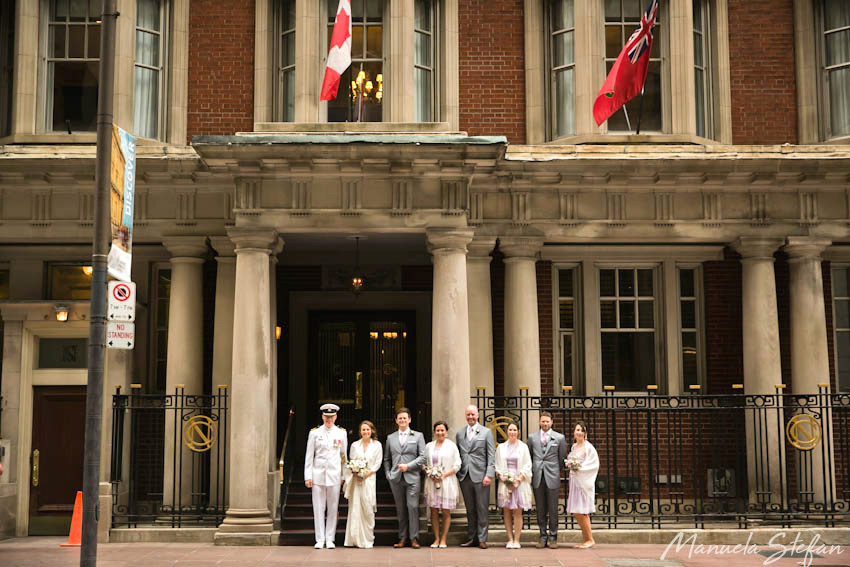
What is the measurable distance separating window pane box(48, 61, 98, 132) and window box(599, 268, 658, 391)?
909cm

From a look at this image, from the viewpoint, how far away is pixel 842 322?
54.2 feet

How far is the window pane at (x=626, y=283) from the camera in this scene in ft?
54.5

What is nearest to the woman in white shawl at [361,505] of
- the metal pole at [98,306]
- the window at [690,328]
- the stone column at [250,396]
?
the stone column at [250,396]

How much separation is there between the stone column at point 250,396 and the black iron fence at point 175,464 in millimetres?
482

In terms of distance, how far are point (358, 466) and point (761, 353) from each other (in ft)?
21.7

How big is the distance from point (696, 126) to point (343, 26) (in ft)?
20.5

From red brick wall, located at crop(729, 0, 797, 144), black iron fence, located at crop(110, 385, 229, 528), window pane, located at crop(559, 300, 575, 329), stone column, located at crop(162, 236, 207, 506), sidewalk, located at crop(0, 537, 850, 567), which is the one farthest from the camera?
window pane, located at crop(559, 300, 575, 329)

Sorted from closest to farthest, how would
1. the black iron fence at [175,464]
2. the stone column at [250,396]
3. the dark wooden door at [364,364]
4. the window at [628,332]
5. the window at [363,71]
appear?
the stone column at [250,396] < the black iron fence at [175,464] < the window at [363,71] < the window at [628,332] < the dark wooden door at [364,364]

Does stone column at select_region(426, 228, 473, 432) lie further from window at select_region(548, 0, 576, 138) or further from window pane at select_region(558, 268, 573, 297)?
window at select_region(548, 0, 576, 138)

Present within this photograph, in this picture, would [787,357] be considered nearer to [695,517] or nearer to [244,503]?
[695,517]

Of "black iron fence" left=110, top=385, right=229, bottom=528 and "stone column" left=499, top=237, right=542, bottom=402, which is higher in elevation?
"stone column" left=499, top=237, right=542, bottom=402

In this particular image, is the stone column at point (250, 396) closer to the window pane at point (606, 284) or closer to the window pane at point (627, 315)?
the window pane at point (606, 284)

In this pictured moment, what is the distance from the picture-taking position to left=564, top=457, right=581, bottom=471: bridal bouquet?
13.0 metres

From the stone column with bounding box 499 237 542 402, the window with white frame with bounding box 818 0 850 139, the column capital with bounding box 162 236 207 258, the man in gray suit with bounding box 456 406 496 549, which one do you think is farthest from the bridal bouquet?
the window with white frame with bounding box 818 0 850 139
